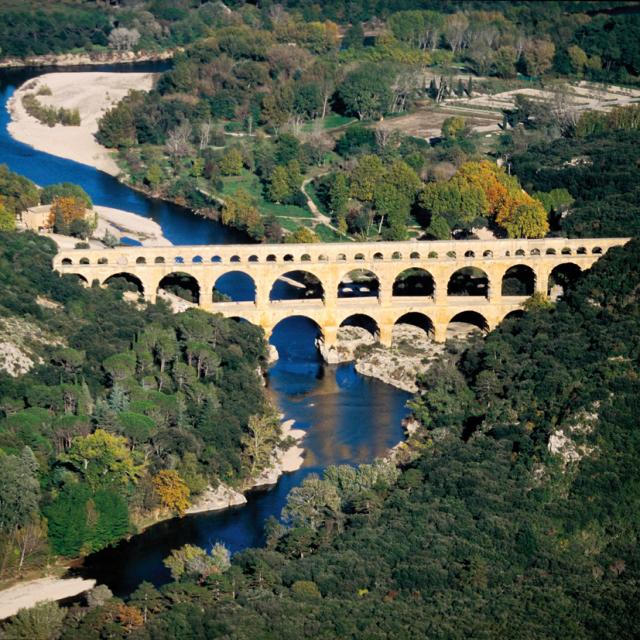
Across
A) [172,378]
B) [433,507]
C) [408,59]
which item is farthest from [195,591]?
[408,59]

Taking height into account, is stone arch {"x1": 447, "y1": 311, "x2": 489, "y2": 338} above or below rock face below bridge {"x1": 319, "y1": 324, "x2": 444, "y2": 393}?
above

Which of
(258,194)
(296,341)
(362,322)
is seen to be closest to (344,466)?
(296,341)

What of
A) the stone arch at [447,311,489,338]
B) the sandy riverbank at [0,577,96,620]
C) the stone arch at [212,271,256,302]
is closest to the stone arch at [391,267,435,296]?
the stone arch at [447,311,489,338]

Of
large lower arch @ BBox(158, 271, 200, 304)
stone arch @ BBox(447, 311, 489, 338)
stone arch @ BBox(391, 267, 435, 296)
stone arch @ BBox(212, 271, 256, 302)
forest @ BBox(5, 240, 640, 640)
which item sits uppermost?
large lower arch @ BBox(158, 271, 200, 304)

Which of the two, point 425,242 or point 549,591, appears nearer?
point 549,591

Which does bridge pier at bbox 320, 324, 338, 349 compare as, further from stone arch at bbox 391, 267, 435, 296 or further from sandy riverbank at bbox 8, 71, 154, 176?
sandy riverbank at bbox 8, 71, 154, 176

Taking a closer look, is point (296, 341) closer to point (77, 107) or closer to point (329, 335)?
point (329, 335)

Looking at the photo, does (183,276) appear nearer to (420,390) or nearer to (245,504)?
(420,390)
